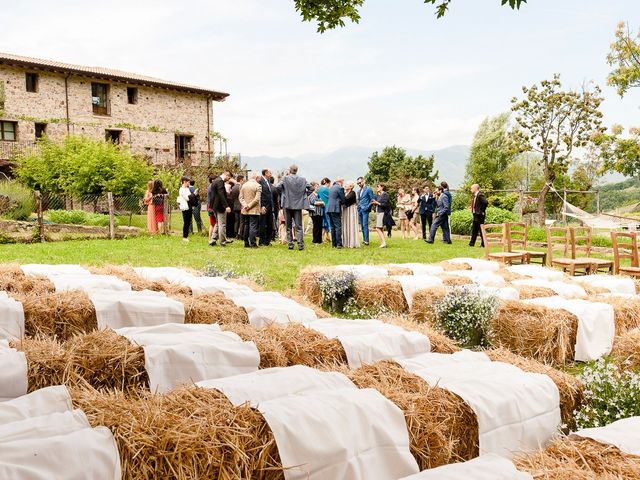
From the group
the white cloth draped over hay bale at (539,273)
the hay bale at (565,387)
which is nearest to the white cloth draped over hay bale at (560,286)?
the white cloth draped over hay bale at (539,273)

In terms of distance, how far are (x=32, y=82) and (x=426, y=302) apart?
2869 cm

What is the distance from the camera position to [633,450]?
8.00 feet

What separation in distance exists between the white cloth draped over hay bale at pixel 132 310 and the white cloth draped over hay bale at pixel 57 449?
2.25 m

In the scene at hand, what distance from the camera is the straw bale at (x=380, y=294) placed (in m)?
7.13

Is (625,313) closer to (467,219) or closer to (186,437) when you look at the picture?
(186,437)

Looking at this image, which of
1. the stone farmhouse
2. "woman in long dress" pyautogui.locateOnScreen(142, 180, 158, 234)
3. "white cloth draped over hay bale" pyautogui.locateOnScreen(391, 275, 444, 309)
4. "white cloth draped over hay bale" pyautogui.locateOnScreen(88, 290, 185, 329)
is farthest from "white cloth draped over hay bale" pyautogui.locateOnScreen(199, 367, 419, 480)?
the stone farmhouse

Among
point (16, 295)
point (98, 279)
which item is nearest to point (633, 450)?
point (16, 295)

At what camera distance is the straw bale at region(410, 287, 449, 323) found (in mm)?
6617

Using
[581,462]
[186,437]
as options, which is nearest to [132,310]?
[186,437]

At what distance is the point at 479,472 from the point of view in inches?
87.0

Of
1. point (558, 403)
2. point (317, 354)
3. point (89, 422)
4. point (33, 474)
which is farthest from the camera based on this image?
point (317, 354)

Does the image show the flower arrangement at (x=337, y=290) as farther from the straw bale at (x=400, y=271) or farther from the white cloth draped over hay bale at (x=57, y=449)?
the white cloth draped over hay bale at (x=57, y=449)

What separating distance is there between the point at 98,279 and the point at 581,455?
4.75 metres

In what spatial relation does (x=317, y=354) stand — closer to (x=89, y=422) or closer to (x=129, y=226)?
(x=89, y=422)
